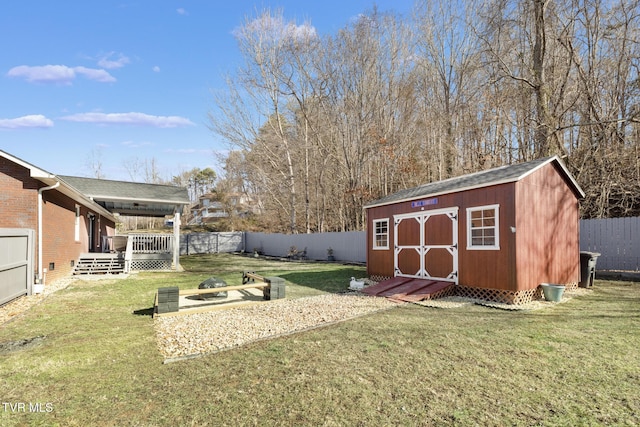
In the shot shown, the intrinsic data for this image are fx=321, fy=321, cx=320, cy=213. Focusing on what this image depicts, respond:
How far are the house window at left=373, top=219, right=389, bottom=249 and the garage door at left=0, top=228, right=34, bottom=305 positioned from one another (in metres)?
10.1

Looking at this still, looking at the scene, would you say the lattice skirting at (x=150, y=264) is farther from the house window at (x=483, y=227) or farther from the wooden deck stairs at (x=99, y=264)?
the house window at (x=483, y=227)

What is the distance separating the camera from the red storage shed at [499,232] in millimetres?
7445

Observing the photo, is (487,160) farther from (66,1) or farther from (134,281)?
(66,1)

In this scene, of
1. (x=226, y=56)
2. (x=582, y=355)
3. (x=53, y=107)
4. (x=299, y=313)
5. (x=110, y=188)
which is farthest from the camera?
(x=226, y=56)

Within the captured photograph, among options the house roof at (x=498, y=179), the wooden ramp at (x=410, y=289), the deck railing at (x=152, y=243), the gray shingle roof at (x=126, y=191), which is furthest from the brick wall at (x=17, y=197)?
the house roof at (x=498, y=179)

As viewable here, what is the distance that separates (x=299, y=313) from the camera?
6777 mm

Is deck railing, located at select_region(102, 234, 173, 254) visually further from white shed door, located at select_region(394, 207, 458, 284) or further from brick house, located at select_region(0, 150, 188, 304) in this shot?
white shed door, located at select_region(394, 207, 458, 284)

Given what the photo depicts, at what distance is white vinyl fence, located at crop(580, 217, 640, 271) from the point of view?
10.4 metres

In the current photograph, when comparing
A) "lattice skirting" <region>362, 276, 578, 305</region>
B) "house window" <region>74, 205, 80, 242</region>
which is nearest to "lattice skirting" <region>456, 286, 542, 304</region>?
"lattice skirting" <region>362, 276, 578, 305</region>

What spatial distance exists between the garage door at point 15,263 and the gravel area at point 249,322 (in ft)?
13.1

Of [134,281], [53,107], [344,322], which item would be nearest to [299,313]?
[344,322]

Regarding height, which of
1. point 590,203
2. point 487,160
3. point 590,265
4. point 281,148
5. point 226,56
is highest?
point 226,56

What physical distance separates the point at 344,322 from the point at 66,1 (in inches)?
505

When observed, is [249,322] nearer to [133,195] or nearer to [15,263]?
[15,263]
